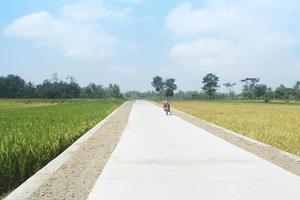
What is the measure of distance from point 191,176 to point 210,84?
169258 millimetres

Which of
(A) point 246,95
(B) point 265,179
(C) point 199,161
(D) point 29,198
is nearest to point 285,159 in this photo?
(C) point 199,161

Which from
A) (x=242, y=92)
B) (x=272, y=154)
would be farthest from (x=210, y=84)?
(x=272, y=154)

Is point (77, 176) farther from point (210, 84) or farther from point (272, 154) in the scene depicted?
point (210, 84)

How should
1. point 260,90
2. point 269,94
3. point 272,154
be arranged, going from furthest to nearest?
point 260,90 < point 269,94 < point 272,154

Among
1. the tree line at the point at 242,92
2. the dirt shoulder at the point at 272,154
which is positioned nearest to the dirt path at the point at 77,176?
the dirt shoulder at the point at 272,154

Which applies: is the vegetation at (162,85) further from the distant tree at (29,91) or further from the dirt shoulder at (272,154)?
the dirt shoulder at (272,154)

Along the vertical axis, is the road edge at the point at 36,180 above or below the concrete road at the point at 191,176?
below

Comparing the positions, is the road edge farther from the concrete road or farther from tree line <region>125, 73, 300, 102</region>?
tree line <region>125, 73, 300, 102</region>

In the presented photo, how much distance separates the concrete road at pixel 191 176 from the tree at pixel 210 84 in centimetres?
16382

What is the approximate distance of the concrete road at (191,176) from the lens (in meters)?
7.05

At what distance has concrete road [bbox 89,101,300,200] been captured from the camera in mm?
7055

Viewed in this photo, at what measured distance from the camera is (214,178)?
329 inches

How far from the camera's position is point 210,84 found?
176375 millimetres

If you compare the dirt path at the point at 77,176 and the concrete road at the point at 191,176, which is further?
the dirt path at the point at 77,176
